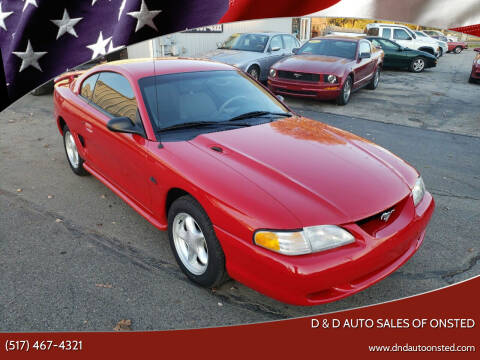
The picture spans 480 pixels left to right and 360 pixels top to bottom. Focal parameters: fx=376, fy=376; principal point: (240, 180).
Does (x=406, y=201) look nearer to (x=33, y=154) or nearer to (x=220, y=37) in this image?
(x=33, y=154)

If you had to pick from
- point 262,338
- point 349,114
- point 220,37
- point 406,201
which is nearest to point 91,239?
point 262,338

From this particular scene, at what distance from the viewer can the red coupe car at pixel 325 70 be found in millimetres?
8750

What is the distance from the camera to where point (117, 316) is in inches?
104

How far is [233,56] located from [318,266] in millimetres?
8210

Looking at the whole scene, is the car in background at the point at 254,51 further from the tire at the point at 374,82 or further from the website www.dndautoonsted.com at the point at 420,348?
the website www.dndautoonsted.com at the point at 420,348

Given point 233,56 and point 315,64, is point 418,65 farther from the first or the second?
point 233,56

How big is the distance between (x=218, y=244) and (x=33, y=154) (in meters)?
4.48

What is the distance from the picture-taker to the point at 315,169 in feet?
9.18

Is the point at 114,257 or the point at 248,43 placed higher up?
the point at 248,43

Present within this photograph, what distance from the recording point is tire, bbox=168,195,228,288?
8.55 ft

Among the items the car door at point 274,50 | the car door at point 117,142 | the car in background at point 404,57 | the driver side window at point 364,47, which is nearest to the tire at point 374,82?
the driver side window at point 364,47

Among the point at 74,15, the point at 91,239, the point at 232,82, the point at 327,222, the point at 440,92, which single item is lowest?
the point at 440,92

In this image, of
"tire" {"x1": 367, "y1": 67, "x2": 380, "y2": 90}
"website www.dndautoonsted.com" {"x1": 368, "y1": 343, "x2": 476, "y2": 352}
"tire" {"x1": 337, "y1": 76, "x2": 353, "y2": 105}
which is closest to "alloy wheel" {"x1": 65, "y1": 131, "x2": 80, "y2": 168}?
"website www.dndautoonsted.com" {"x1": 368, "y1": 343, "x2": 476, "y2": 352}

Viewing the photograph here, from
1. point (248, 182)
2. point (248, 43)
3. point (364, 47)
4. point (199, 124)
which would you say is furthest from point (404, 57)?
point (248, 182)
